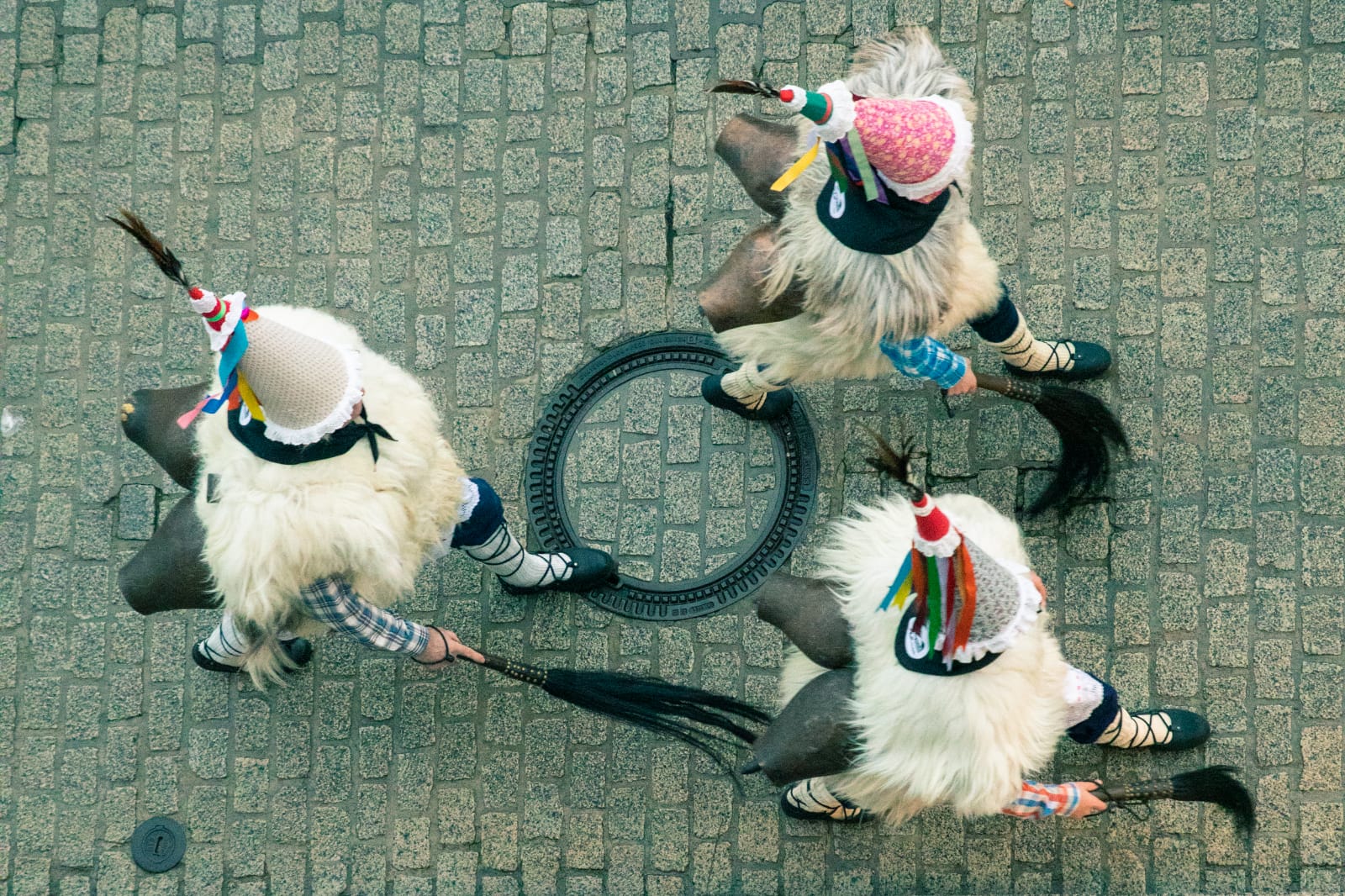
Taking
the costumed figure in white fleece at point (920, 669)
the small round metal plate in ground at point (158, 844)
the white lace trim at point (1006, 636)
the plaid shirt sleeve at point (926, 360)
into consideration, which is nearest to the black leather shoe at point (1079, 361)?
the plaid shirt sleeve at point (926, 360)

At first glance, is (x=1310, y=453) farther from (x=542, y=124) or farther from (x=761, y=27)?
(x=542, y=124)

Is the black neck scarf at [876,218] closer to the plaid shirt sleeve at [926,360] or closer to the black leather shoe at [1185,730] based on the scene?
the plaid shirt sleeve at [926,360]

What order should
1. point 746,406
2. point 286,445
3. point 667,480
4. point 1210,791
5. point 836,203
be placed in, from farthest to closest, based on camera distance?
1. point 667,480
2. point 746,406
3. point 1210,791
4. point 836,203
5. point 286,445

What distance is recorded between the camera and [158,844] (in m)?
5.05

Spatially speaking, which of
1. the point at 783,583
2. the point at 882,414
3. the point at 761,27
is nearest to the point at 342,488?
the point at 783,583

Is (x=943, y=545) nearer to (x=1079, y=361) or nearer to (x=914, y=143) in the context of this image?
(x=914, y=143)

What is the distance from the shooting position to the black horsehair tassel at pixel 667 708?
16.3 feet

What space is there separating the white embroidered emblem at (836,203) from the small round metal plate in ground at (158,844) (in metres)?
3.65

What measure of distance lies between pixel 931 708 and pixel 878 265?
1.36 metres

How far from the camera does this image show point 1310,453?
5020 millimetres

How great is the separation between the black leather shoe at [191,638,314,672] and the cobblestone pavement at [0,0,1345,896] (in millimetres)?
71

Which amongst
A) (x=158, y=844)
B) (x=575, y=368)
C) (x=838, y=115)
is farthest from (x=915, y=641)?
(x=158, y=844)

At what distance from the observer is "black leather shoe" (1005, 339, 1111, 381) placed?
16.5 feet

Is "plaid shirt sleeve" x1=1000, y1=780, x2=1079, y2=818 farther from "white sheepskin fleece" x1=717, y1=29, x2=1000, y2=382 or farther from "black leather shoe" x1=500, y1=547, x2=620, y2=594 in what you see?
"black leather shoe" x1=500, y1=547, x2=620, y2=594
